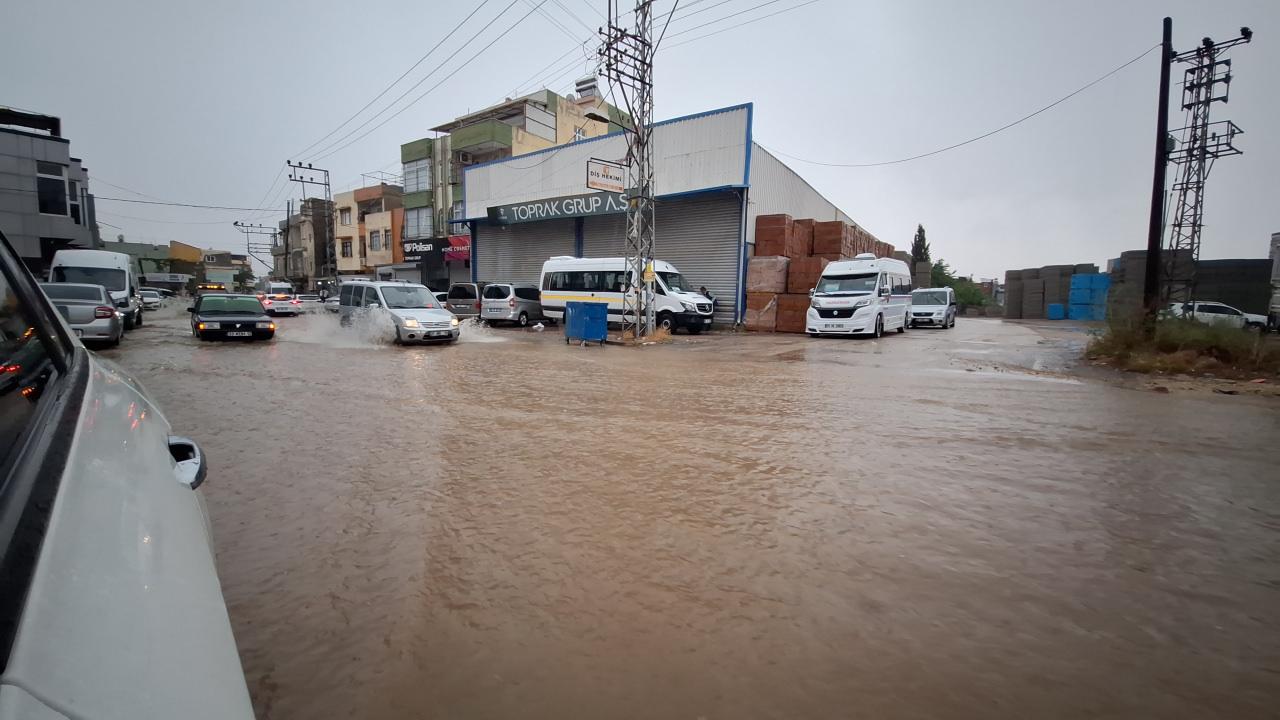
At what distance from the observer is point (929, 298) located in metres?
25.0

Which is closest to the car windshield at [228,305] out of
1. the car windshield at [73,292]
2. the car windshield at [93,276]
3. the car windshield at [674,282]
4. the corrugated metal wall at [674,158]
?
the car windshield at [73,292]

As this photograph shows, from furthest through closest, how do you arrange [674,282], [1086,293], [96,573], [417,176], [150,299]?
[417,176] → [150,299] → [1086,293] → [674,282] → [96,573]

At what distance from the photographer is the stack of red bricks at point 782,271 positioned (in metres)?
19.8

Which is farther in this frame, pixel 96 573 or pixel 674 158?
pixel 674 158

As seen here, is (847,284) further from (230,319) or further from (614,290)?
(230,319)

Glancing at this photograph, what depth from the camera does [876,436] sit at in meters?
5.55

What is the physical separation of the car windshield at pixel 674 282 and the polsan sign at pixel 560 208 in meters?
3.85

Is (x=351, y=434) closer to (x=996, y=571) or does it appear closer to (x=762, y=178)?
(x=996, y=571)

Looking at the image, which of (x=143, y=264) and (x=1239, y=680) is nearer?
(x=1239, y=680)

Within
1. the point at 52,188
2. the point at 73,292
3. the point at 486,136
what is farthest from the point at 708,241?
the point at 52,188

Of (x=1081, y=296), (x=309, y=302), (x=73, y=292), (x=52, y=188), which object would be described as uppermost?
(x=52, y=188)

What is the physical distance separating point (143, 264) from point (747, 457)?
305 feet

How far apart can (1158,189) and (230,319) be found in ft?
66.6

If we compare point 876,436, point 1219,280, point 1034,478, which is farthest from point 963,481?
point 1219,280
